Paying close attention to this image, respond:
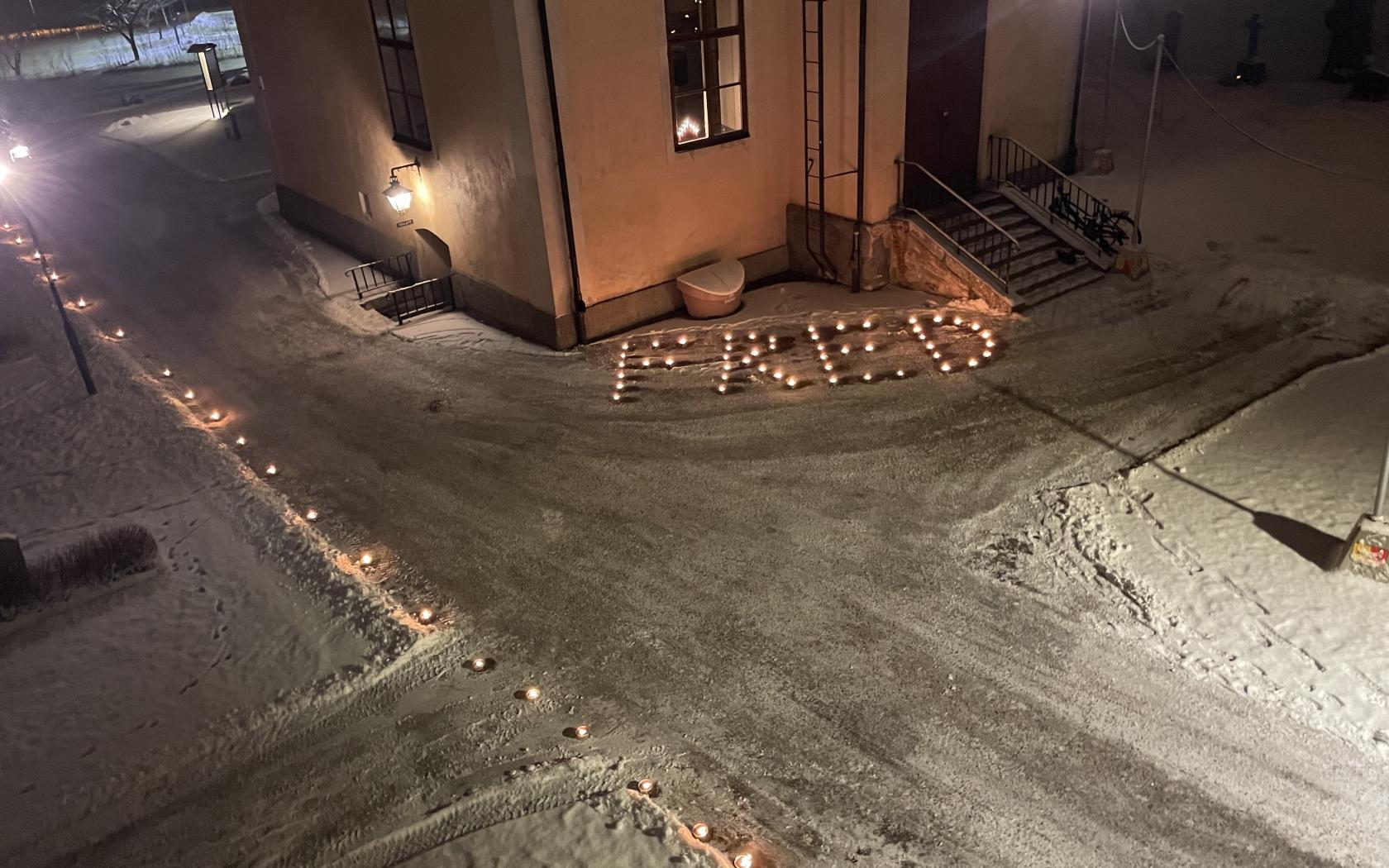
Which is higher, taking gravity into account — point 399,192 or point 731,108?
point 731,108

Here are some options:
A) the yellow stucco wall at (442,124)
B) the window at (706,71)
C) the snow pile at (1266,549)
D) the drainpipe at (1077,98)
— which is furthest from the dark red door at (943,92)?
the snow pile at (1266,549)

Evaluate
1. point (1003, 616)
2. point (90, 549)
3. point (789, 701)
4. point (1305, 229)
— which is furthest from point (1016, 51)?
point (90, 549)

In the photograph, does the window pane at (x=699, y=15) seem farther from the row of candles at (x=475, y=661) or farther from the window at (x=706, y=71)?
the row of candles at (x=475, y=661)

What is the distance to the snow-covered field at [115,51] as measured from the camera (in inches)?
1652

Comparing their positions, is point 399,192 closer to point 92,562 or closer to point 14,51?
point 92,562

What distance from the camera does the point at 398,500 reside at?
8984mm

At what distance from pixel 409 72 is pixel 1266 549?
1155 cm

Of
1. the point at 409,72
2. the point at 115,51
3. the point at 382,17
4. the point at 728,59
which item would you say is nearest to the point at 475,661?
the point at 728,59

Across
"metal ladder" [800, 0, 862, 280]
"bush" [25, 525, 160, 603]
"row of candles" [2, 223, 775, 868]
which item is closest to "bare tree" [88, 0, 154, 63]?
"row of candles" [2, 223, 775, 868]

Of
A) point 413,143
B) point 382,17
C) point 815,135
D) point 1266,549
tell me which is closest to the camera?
point 1266,549

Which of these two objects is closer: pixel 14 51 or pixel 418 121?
pixel 418 121

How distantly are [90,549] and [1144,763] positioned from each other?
26.5ft

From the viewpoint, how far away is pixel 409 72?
13.1 meters

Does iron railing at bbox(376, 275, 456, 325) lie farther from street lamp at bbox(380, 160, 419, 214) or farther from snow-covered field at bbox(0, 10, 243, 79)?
snow-covered field at bbox(0, 10, 243, 79)
